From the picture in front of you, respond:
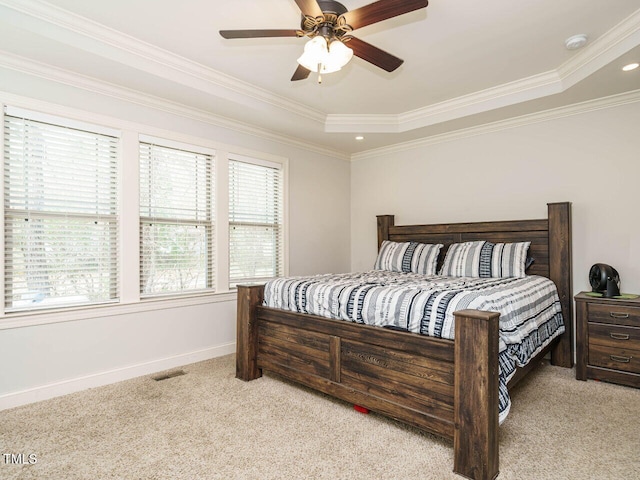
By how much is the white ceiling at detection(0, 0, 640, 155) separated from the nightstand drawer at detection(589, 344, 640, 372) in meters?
2.14

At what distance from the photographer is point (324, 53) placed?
210 centimetres

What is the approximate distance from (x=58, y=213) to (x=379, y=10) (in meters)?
2.66

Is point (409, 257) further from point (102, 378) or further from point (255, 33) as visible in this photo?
point (102, 378)

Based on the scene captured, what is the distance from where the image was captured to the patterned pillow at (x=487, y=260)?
3422 mm

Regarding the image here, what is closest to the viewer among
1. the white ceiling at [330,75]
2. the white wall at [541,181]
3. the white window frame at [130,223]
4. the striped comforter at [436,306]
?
the striped comforter at [436,306]

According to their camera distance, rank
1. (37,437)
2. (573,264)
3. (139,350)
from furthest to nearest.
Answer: (573,264) → (139,350) → (37,437)

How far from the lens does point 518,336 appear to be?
7.10ft

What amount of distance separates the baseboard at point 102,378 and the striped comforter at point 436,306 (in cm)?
113

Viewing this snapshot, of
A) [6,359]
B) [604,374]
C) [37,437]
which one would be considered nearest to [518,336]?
[604,374]

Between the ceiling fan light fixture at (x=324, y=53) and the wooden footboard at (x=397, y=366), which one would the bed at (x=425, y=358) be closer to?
the wooden footboard at (x=397, y=366)

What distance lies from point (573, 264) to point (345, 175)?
2970 mm

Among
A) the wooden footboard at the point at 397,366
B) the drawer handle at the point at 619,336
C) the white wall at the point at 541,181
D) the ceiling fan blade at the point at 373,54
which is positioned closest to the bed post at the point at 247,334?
the wooden footboard at the point at 397,366

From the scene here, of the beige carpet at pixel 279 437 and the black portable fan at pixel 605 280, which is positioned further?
the black portable fan at pixel 605 280

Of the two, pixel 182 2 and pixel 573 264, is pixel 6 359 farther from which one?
pixel 573 264
